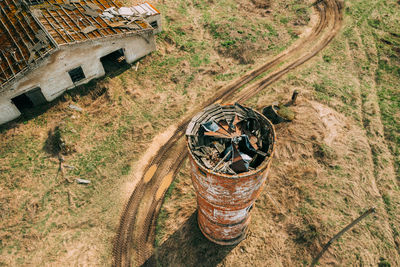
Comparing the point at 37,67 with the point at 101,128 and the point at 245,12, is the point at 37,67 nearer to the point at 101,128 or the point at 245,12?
the point at 101,128

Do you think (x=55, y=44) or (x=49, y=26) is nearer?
(x=55, y=44)

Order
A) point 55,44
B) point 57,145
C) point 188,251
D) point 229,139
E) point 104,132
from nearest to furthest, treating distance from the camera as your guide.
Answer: point 229,139 < point 188,251 < point 55,44 < point 57,145 < point 104,132

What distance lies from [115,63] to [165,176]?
48.3ft

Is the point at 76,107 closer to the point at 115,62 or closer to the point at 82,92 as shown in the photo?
the point at 82,92

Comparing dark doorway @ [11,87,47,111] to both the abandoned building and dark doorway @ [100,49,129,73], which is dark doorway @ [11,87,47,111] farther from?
dark doorway @ [100,49,129,73]

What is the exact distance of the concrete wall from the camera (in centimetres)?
2070

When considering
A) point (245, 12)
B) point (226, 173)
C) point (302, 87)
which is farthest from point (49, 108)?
point (245, 12)

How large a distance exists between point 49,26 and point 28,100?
23.6ft

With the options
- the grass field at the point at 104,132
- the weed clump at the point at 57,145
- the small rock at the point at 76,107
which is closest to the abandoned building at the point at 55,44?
the grass field at the point at 104,132

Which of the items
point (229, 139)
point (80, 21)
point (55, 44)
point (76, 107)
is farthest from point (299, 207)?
point (80, 21)

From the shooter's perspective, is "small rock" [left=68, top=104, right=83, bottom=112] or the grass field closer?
the grass field

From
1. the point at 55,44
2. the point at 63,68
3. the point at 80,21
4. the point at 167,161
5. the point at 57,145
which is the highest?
the point at 80,21

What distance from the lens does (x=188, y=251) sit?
53.4 ft

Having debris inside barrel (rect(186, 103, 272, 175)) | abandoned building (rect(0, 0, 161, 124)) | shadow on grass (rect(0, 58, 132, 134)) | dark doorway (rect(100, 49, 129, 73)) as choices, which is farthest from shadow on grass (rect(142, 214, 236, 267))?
dark doorway (rect(100, 49, 129, 73))
